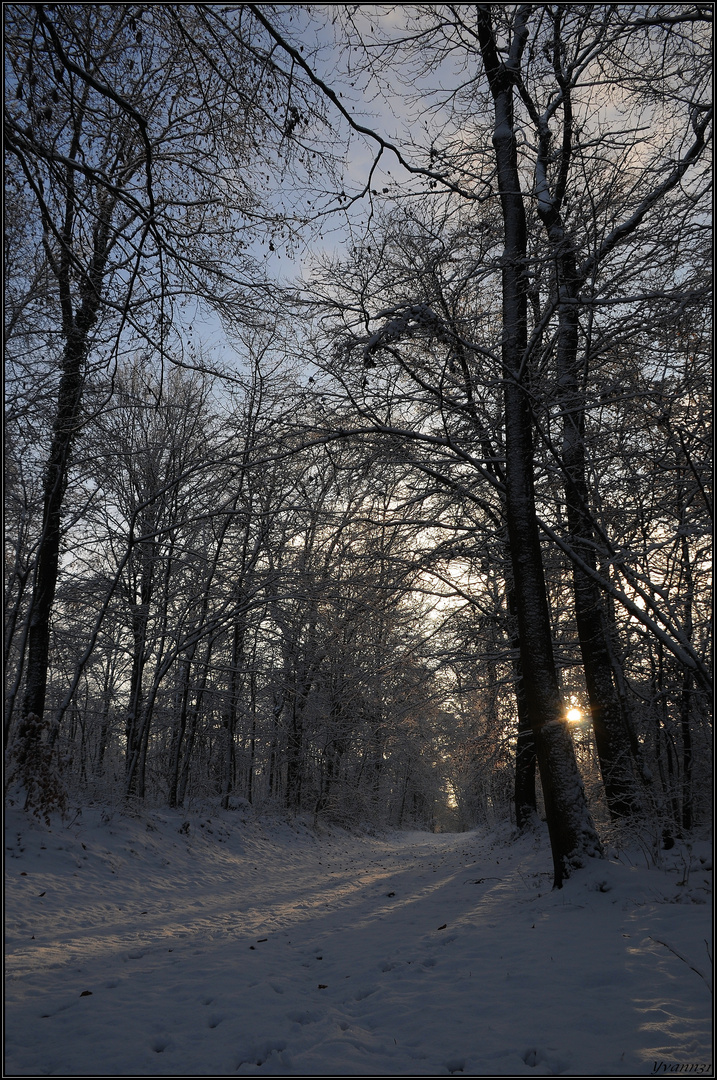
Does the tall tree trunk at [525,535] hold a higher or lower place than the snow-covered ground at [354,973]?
higher

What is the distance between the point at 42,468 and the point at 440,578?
7.07 meters

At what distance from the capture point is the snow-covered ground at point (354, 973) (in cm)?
333

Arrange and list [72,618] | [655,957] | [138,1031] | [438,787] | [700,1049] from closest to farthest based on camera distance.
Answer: [700,1049] → [138,1031] → [655,957] → [72,618] → [438,787]

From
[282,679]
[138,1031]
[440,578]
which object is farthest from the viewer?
[282,679]

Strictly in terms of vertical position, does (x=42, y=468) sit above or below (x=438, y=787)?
above

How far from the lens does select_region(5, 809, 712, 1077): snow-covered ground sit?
333 centimetres

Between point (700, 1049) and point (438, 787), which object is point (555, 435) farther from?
point (438, 787)

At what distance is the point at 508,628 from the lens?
10883 mm

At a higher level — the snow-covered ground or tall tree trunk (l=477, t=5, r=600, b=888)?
tall tree trunk (l=477, t=5, r=600, b=888)

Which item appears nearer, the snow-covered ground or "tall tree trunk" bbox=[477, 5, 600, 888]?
the snow-covered ground

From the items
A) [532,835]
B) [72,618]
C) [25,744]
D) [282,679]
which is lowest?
[532,835]

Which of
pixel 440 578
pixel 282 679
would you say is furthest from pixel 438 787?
pixel 440 578

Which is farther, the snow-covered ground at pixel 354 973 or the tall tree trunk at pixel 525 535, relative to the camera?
the tall tree trunk at pixel 525 535

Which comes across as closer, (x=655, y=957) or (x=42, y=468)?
(x=655, y=957)
